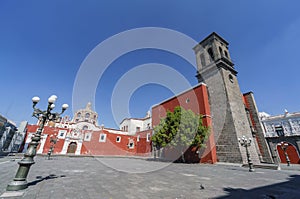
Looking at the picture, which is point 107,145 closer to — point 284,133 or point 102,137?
point 102,137

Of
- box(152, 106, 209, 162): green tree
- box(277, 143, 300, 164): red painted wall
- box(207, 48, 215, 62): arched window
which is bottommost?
box(277, 143, 300, 164): red painted wall

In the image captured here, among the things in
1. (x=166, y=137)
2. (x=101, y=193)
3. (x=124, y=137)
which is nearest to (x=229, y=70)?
(x=166, y=137)

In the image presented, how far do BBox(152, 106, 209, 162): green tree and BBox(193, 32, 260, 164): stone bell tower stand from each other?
239 cm

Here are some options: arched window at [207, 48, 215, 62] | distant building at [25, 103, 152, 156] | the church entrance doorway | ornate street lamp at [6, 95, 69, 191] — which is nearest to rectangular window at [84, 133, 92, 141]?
distant building at [25, 103, 152, 156]

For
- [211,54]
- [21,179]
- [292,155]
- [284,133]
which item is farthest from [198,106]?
[21,179]

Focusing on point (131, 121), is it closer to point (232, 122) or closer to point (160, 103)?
point (160, 103)

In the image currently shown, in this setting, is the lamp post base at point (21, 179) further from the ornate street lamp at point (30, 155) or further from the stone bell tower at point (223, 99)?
the stone bell tower at point (223, 99)

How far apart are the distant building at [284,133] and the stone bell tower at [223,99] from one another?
777 cm

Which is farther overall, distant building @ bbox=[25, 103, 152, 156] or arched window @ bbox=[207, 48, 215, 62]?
distant building @ bbox=[25, 103, 152, 156]

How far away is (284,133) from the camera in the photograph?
1939cm

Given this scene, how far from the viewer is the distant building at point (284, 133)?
17422 mm

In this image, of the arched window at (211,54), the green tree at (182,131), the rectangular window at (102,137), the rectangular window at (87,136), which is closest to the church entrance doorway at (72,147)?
the rectangular window at (87,136)

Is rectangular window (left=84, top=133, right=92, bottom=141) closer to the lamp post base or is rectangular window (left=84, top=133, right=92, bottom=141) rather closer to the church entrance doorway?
the church entrance doorway

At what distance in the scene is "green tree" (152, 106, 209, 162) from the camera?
12500mm
